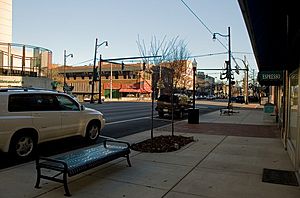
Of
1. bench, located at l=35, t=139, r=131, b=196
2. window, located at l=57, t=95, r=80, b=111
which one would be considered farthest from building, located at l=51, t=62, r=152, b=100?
bench, located at l=35, t=139, r=131, b=196

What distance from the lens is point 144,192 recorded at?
521cm

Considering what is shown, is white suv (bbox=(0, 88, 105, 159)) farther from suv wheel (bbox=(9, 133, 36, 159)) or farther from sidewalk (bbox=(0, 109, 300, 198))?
sidewalk (bbox=(0, 109, 300, 198))

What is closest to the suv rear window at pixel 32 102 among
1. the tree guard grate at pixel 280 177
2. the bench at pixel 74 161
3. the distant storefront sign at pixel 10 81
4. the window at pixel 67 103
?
the window at pixel 67 103

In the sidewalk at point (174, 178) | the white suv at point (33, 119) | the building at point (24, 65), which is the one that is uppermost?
the building at point (24, 65)

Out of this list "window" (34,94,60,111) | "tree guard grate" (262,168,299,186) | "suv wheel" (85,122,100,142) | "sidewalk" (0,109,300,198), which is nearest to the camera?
"sidewalk" (0,109,300,198)

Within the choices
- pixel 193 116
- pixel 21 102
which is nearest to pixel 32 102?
pixel 21 102

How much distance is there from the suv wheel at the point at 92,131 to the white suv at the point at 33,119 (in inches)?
11.9

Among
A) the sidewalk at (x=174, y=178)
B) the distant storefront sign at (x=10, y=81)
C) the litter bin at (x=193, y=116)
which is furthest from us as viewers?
the distant storefront sign at (x=10, y=81)

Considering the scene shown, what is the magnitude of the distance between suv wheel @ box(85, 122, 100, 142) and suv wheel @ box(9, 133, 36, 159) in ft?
7.90

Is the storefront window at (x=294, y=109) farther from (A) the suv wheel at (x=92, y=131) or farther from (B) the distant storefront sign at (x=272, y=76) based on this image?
(B) the distant storefront sign at (x=272, y=76)

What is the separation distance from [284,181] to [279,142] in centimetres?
513

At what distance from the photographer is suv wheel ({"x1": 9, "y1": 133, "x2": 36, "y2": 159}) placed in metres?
7.41

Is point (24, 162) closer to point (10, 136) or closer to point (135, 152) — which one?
point (10, 136)

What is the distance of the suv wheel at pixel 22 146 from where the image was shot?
7410 mm
